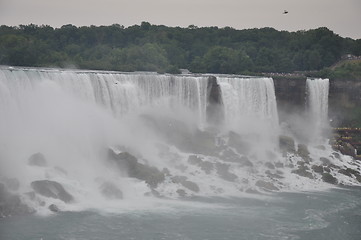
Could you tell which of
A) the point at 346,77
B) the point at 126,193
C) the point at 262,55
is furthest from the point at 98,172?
the point at 262,55

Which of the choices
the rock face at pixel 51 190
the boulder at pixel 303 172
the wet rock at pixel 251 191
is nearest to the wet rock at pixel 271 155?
the boulder at pixel 303 172

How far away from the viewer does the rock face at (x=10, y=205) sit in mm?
32531

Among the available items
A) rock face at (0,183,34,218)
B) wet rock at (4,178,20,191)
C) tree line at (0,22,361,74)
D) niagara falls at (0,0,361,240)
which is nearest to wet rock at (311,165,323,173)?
niagara falls at (0,0,361,240)

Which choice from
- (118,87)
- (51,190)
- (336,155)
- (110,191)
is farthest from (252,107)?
(51,190)

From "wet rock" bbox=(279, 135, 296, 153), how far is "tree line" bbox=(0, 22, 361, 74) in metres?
20.0

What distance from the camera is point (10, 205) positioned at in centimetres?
3288

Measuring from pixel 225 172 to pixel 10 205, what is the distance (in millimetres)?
16199

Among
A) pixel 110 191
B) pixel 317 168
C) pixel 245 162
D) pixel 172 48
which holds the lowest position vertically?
pixel 317 168

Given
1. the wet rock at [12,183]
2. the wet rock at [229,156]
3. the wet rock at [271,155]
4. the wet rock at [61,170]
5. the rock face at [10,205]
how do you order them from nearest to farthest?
the rock face at [10,205] < the wet rock at [12,183] < the wet rock at [61,170] < the wet rock at [229,156] < the wet rock at [271,155]

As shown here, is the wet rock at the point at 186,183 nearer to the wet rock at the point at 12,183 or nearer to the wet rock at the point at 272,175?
the wet rock at the point at 272,175

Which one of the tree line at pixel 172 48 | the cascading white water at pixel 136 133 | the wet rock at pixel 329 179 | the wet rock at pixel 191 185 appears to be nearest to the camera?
the cascading white water at pixel 136 133

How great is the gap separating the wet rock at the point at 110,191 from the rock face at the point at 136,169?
2735 millimetres

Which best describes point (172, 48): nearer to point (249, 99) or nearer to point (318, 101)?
point (318, 101)

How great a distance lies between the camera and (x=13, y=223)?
31.4m
